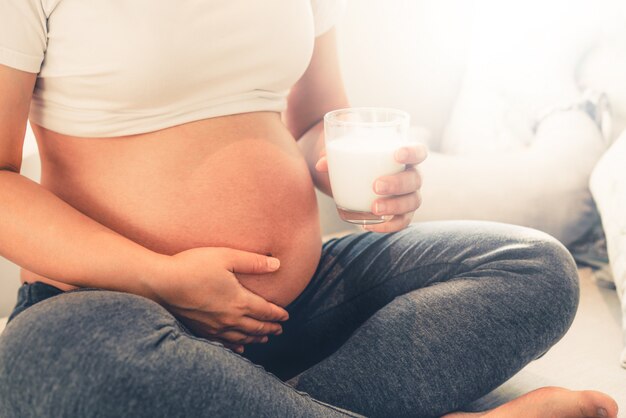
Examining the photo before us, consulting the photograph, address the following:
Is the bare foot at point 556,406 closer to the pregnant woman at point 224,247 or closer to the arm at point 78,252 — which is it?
the pregnant woman at point 224,247

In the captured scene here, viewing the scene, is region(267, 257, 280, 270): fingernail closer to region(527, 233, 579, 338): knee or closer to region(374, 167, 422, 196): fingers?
region(374, 167, 422, 196): fingers

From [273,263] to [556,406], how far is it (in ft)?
1.27

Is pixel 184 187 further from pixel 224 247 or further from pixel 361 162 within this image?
pixel 361 162

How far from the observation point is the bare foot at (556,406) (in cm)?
73

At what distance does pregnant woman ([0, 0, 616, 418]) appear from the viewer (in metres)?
0.65

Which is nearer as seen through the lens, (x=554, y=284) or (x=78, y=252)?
(x=78, y=252)

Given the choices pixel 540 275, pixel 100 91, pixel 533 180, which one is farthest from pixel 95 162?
pixel 533 180

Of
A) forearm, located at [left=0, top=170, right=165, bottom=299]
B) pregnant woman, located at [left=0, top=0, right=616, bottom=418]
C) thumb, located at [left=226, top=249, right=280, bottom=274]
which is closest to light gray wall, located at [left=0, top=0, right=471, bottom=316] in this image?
pregnant woman, located at [left=0, top=0, right=616, bottom=418]

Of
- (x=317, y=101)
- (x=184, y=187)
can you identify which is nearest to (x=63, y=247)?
(x=184, y=187)

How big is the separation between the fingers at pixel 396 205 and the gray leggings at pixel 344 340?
0.11 m

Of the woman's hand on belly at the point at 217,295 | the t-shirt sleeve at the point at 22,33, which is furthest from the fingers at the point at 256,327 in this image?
the t-shirt sleeve at the point at 22,33

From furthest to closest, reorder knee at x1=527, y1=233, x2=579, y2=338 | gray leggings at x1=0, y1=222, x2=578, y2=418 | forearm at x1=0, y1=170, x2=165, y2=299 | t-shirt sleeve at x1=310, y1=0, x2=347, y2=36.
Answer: t-shirt sleeve at x1=310, y1=0, x2=347, y2=36
knee at x1=527, y1=233, x2=579, y2=338
forearm at x1=0, y1=170, x2=165, y2=299
gray leggings at x1=0, y1=222, x2=578, y2=418

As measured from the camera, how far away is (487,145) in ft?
4.42

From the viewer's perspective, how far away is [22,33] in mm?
672
